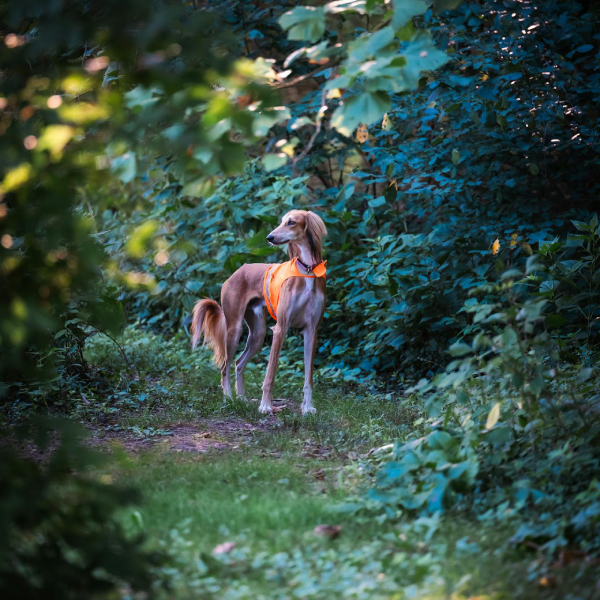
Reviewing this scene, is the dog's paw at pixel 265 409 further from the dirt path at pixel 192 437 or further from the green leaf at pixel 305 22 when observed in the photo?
the green leaf at pixel 305 22

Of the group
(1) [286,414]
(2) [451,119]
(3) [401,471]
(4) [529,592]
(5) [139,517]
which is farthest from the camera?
(2) [451,119]

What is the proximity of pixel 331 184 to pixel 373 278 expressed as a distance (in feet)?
9.03

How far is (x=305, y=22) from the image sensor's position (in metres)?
2.79

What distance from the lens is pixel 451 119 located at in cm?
677

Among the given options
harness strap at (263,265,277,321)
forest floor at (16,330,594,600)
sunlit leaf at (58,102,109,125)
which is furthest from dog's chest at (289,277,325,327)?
sunlit leaf at (58,102,109,125)

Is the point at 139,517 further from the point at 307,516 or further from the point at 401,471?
the point at 401,471

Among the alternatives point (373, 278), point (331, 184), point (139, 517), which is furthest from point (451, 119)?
point (139, 517)

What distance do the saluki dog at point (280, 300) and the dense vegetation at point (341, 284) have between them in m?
0.44

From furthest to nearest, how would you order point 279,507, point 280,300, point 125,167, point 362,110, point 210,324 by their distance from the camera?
point 210,324
point 280,300
point 279,507
point 362,110
point 125,167

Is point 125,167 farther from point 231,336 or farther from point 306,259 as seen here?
point 231,336

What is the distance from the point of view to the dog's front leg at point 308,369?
603 centimetres

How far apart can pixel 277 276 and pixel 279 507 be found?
10.3ft

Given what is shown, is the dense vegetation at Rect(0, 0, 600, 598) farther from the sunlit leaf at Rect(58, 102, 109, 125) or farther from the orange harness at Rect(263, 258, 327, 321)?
the orange harness at Rect(263, 258, 327, 321)

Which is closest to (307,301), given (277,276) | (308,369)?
(277,276)
